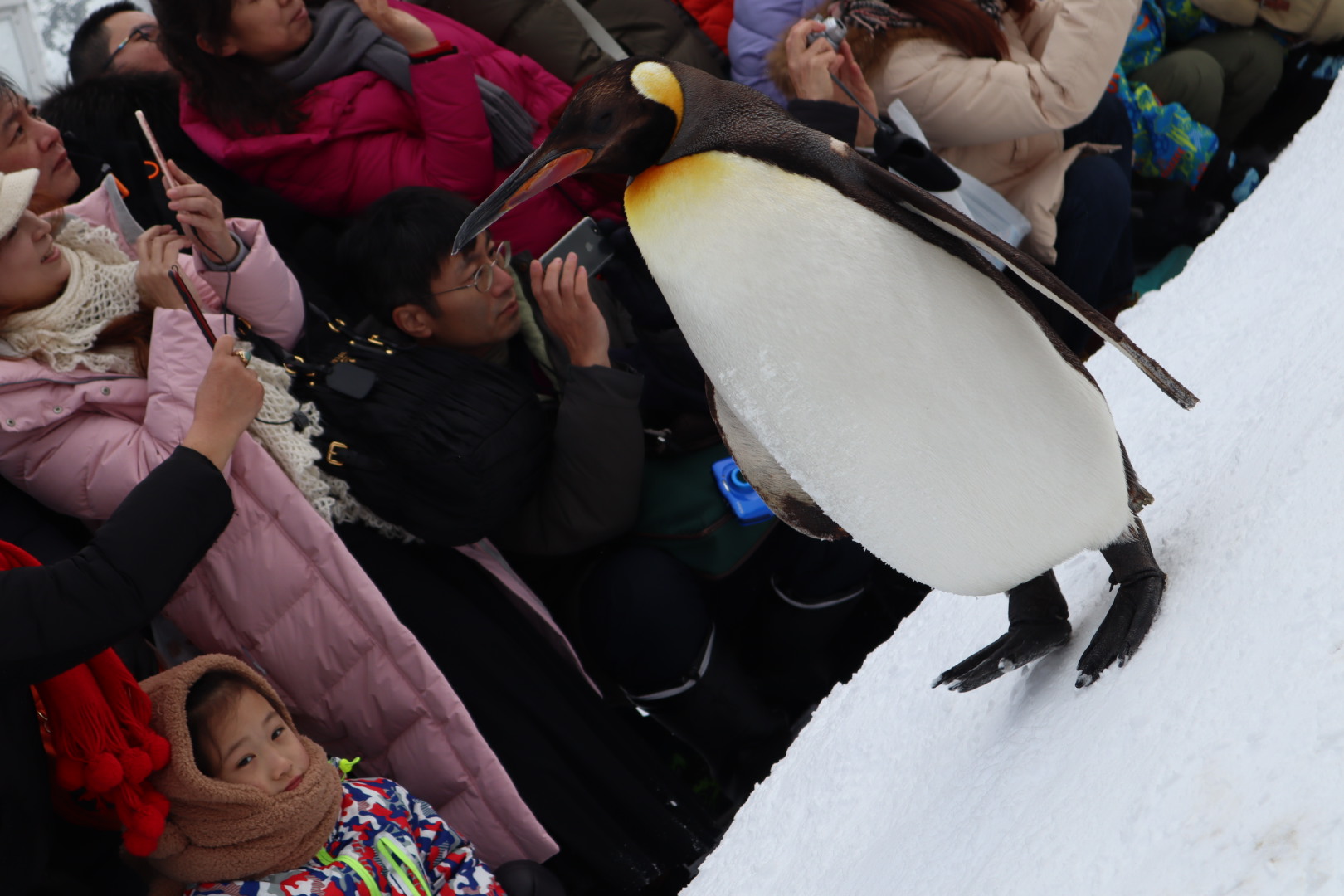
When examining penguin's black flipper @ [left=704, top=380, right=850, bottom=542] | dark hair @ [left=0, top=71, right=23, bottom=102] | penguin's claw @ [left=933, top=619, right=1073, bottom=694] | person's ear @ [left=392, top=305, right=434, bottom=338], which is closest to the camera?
penguin's claw @ [left=933, top=619, right=1073, bottom=694]

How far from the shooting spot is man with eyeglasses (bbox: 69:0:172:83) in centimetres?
169

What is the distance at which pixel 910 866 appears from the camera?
2.45 ft

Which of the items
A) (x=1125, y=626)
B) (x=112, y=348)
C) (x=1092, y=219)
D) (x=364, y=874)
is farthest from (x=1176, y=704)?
(x=1092, y=219)

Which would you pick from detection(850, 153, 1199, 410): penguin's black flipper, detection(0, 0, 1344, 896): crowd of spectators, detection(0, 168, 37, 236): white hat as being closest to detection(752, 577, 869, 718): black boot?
detection(0, 0, 1344, 896): crowd of spectators

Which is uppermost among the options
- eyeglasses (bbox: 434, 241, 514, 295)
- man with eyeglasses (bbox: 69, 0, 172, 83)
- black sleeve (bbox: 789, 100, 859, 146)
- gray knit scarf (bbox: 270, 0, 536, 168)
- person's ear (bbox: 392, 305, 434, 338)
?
black sleeve (bbox: 789, 100, 859, 146)

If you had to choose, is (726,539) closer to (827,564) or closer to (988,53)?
(827,564)

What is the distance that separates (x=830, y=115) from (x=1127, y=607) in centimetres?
95

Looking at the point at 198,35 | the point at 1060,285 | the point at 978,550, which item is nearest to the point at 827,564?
the point at 978,550

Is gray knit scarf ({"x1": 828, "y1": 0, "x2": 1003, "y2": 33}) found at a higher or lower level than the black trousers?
higher

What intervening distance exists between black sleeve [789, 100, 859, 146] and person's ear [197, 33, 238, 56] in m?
0.82

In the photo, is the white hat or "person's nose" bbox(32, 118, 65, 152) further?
"person's nose" bbox(32, 118, 65, 152)

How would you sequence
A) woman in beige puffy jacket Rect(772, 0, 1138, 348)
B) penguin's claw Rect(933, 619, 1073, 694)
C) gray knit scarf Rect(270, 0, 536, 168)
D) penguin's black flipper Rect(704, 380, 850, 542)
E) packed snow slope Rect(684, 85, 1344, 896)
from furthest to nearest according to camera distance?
woman in beige puffy jacket Rect(772, 0, 1138, 348) < gray knit scarf Rect(270, 0, 536, 168) < penguin's black flipper Rect(704, 380, 850, 542) < penguin's claw Rect(933, 619, 1073, 694) < packed snow slope Rect(684, 85, 1344, 896)

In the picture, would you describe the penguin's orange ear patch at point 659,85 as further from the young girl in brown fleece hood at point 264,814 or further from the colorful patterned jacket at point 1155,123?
the colorful patterned jacket at point 1155,123

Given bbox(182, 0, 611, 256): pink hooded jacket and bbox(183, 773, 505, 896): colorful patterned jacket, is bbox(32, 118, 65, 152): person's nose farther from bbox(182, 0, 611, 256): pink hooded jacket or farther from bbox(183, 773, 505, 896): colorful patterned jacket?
bbox(183, 773, 505, 896): colorful patterned jacket
